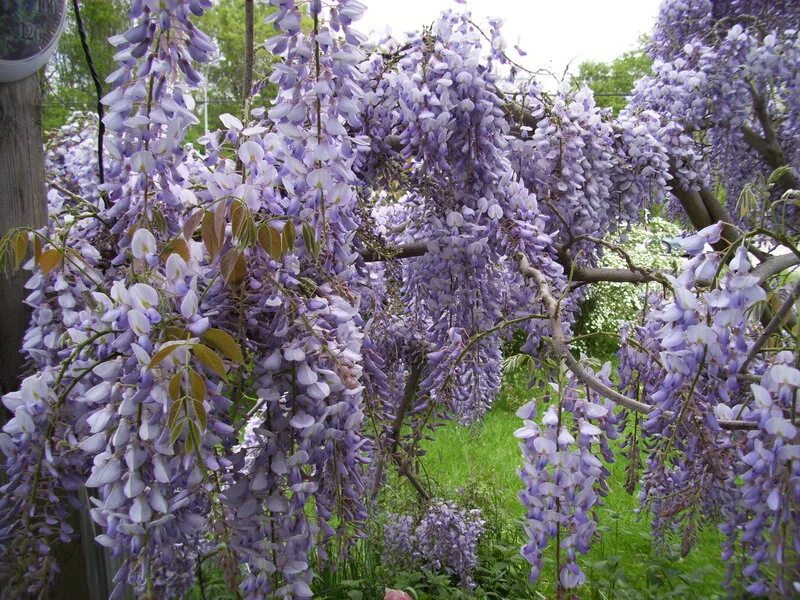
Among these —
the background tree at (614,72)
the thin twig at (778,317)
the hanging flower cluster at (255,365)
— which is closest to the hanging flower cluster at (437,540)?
the hanging flower cluster at (255,365)

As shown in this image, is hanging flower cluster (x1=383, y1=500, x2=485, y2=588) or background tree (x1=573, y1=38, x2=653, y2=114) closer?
hanging flower cluster (x1=383, y1=500, x2=485, y2=588)

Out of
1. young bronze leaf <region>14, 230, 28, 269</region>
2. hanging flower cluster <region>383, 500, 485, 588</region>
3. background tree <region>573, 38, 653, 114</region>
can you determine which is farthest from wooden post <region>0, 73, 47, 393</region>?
background tree <region>573, 38, 653, 114</region>

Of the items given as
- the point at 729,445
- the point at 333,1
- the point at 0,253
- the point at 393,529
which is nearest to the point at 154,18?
the point at 333,1

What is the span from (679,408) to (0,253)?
1.33 metres

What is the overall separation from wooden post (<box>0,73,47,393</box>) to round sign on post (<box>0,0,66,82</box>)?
0.06 metres

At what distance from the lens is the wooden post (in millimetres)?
1559

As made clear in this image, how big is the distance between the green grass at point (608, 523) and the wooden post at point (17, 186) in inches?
62.6

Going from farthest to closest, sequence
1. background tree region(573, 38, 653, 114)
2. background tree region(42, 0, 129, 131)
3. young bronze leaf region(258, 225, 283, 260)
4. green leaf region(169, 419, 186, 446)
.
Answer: background tree region(573, 38, 653, 114)
background tree region(42, 0, 129, 131)
young bronze leaf region(258, 225, 283, 260)
green leaf region(169, 419, 186, 446)

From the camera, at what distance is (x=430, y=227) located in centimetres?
210

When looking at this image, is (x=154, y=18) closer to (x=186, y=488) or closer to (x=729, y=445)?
(x=186, y=488)

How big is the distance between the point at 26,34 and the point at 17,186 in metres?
0.34

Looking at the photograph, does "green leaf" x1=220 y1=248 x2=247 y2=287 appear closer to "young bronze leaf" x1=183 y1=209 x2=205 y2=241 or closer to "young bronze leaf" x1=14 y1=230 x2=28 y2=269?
"young bronze leaf" x1=183 y1=209 x2=205 y2=241

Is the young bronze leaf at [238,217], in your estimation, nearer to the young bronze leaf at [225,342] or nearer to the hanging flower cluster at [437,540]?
the young bronze leaf at [225,342]

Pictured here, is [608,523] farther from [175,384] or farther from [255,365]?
[175,384]
